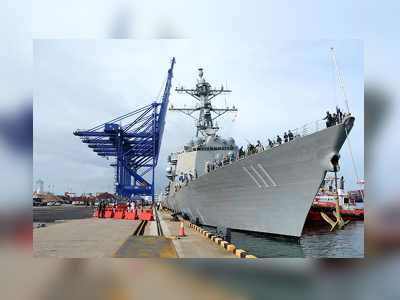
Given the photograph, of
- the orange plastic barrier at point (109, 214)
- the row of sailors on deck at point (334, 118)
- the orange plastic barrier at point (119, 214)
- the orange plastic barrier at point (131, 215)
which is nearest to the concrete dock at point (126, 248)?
the row of sailors on deck at point (334, 118)

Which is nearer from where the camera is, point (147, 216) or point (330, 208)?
point (147, 216)

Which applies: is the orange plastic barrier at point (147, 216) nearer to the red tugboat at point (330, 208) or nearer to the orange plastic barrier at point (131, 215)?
the orange plastic barrier at point (131, 215)

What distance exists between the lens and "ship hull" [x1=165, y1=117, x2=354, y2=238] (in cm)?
820

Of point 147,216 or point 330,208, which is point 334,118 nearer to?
point 147,216

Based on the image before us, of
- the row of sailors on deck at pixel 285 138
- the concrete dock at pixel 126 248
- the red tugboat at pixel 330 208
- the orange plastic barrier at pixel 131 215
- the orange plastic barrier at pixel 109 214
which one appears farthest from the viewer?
the red tugboat at pixel 330 208

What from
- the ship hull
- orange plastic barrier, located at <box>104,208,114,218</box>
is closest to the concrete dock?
the ship hull

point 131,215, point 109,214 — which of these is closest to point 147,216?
point 131,215

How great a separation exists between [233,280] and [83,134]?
108 feet

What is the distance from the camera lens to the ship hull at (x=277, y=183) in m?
8.20

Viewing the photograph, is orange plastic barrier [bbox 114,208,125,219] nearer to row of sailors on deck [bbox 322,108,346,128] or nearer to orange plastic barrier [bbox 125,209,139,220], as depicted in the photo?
orange plastic barrier [bbox 125,209,139,220]

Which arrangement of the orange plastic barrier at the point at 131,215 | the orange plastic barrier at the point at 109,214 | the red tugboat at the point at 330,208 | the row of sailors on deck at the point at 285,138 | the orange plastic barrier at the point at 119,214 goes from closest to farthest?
the row of sailors on deck at the point at 285,138
the orange plastic barrier at the point at 131,215
the orange plastic barrier at the point at 119,214
the orange plastic barrier at the point at 109,214
the red tugboat at the point at 330,208

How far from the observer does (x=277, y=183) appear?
946 centimetres

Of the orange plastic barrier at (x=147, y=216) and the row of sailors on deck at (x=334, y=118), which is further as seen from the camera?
the orange plastic barrier at (x=147, y=216)
